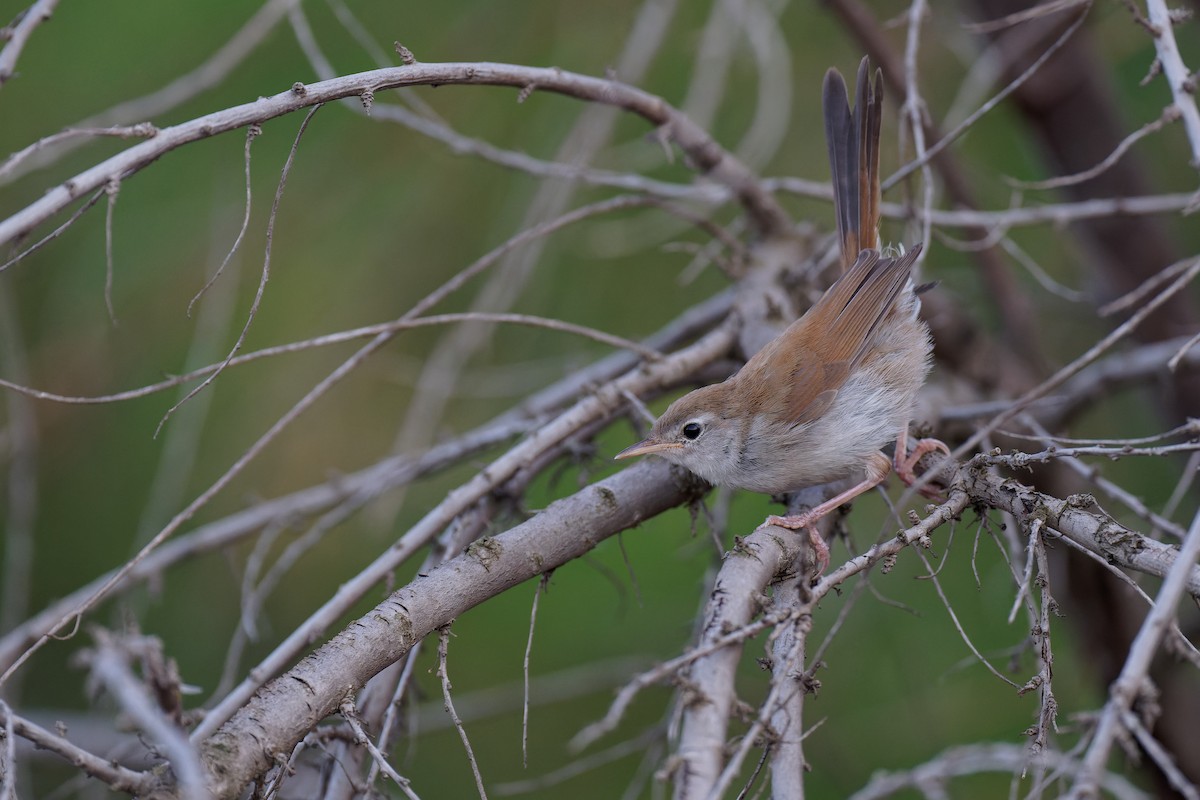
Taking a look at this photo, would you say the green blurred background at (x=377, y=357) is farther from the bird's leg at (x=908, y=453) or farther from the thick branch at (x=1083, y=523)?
the thick branch at (x=1083, y=523)

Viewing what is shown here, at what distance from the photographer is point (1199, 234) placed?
5.38 metres

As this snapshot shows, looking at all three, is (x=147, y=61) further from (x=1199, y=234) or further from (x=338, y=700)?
(x=1199, y=234)

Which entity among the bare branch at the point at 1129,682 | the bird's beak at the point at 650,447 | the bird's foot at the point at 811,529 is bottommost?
the bare branch at the point at 1129,682

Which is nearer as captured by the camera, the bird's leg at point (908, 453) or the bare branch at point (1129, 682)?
the bare branch at point (1129, 682)

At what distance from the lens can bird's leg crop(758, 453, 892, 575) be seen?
236cm

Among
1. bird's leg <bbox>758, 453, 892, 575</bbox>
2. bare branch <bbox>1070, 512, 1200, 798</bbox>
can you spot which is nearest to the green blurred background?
bird's leg <bbox>758, 453, 892, 575</bbox>

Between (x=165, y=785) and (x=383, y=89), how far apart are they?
123 cm

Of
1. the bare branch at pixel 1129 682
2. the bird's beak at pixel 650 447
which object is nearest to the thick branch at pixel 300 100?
the bird's beak at pixel 650 447

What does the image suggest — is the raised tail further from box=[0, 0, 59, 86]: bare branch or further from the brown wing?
box=[0, 0, 59, 86]: bare branch

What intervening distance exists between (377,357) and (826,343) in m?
2.18

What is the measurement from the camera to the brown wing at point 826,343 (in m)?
3.07

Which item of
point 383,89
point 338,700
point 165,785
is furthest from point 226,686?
point 383,89

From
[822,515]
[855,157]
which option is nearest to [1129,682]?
[822,515]

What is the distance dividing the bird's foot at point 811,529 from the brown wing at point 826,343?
0.65 m
